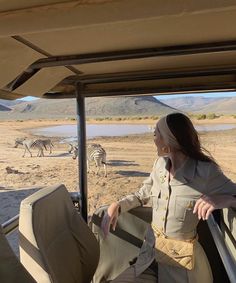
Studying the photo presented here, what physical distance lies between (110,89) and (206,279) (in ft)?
3.89

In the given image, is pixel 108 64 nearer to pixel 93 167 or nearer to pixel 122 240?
pixel 122 240

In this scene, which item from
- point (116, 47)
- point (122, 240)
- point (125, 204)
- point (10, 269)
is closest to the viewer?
point (10, 269)

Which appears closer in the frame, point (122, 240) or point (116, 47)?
point (116, 47)

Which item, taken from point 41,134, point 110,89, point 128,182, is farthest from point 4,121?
point 110,89

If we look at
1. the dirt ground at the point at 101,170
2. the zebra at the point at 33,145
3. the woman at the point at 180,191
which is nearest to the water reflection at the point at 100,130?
the dirt ground at the point at 101,170

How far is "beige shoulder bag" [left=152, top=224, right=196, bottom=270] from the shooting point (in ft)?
6.48

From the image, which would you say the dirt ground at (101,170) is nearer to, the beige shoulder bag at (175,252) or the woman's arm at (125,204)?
the woman's arm at (125,204)

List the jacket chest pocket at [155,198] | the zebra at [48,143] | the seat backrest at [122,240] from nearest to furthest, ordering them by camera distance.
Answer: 1. the jacket chest pocket at [155,198]
2. the seat backrest at [122,240]
3. the zebra at [48,143]

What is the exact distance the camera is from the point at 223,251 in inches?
73.6

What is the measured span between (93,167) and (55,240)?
13221 millimetres

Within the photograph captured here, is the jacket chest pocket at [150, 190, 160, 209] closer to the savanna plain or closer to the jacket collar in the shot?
the jacket collar

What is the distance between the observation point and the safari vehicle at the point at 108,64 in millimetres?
1008

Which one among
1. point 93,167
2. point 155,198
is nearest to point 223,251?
point 155,198

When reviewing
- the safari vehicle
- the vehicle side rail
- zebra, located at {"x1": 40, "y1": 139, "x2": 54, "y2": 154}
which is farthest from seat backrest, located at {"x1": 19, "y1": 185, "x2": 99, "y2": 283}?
zebra, located at {"x1": 40, "y1": 139, "x2": 54, "y2": 154}
